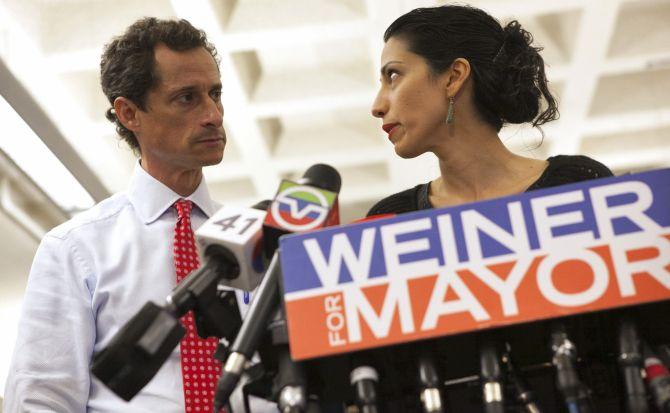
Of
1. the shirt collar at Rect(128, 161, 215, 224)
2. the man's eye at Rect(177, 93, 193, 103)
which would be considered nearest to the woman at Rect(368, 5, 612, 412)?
the shirt collar at Rect(128, 161, 215, 224)

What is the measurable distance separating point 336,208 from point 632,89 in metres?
4.15

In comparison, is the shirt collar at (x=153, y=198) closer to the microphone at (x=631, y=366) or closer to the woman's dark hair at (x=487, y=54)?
the woman's dark hair at (x=487, y=54)

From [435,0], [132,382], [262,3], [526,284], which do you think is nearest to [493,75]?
[526,284]

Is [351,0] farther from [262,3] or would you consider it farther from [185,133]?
[185,133]

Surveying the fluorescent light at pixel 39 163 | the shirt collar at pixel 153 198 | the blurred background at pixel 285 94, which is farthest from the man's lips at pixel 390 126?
the fluorescent light at pixel 39 163

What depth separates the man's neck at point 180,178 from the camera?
1.74 meters

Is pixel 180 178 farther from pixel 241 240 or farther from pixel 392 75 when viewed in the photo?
pixel 241 240

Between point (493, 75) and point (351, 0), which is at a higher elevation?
point (351, 0)

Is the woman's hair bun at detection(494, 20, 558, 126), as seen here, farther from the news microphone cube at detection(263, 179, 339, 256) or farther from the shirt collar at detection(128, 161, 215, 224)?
the news microphone cube at detection(263, 179, 339, 256)

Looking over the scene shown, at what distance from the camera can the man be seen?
1410mm

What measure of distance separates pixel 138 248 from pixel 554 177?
2.29 feet

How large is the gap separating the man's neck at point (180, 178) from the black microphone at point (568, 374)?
101 cm

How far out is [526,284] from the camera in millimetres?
869

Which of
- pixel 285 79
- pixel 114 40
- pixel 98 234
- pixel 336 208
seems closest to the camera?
pixel 336 208
